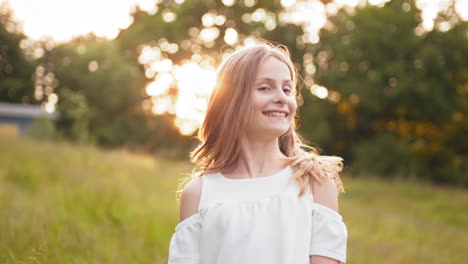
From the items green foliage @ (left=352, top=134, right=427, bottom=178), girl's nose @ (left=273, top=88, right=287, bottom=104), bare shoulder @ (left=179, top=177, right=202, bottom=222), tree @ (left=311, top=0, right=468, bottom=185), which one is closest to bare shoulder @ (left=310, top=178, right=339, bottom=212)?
girl's nose @ (left=273, top=88, right=287, bottom=104)

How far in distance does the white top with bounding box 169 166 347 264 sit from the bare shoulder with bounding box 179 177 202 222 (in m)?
0.03

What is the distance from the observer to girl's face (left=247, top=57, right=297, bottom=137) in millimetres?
1993

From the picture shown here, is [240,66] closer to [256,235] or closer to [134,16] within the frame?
[256,235]

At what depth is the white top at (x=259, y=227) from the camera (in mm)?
1850

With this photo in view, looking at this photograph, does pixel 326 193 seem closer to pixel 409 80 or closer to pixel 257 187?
A: pixel 257 187

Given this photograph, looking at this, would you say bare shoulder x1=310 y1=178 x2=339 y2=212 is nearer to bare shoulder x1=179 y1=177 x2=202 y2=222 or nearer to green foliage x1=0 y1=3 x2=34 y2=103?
bare shoulder x1=179 y1=177 x2=202 y2=222

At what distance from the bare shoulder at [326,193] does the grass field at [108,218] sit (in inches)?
61.3

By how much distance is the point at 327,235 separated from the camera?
1.88 metres

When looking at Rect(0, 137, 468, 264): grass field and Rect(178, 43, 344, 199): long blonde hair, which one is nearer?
Rect(178, 43, 344, 199): long blonde hair

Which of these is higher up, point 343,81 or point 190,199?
point 343,81

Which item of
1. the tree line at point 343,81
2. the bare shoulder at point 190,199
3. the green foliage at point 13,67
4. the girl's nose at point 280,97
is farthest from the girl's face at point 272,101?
the green foliage at point 13,67

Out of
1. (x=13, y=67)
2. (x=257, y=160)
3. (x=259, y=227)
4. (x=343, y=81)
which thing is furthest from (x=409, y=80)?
(x=13, y=67)

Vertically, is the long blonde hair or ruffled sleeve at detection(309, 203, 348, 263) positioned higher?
the long blonde hair

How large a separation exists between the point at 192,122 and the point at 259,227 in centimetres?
2127
